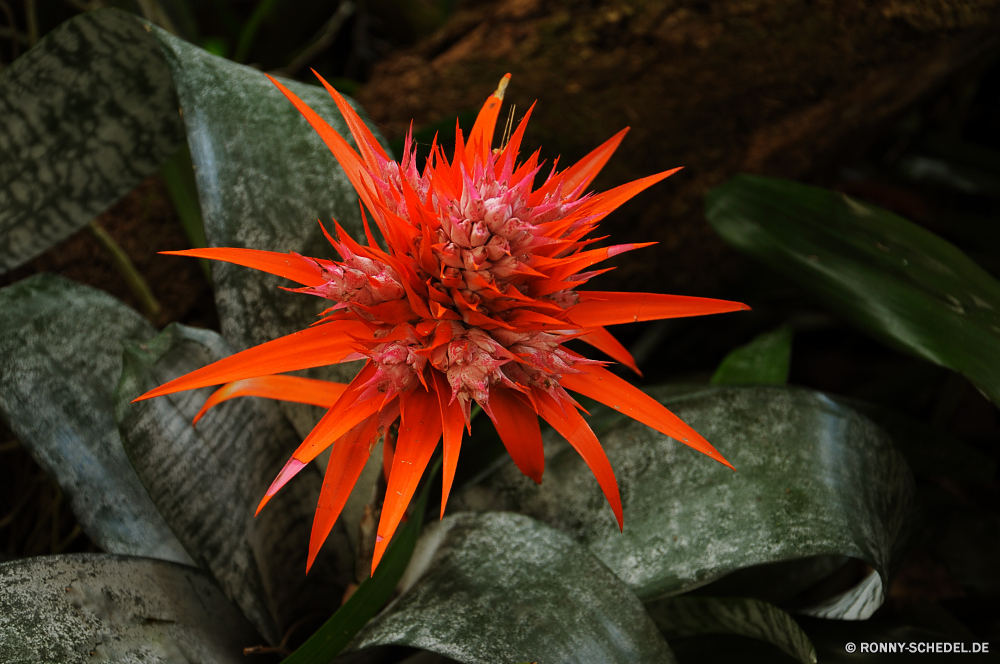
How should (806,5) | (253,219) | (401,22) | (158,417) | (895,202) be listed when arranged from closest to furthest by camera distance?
(158,417) < (253,219) < (806,5) < (895,202) < (401,22)

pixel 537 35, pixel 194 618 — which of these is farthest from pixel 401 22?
pixel 194 618

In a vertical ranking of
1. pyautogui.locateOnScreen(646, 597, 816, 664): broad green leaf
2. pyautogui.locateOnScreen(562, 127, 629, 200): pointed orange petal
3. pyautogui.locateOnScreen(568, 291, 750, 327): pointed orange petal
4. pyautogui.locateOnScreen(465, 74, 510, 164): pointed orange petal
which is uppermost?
pyautogui.locateOnScreen(465, 74, 510, 164): pointed orange petal

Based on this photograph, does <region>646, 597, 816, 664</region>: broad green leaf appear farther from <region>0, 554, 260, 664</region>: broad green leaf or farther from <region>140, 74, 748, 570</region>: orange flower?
<region>0, 554, 260, 664</region>: broad green leaf

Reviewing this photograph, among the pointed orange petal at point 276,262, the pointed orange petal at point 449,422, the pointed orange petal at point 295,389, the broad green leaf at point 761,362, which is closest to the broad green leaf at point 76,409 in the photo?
the pointed orange petal at point 295,389

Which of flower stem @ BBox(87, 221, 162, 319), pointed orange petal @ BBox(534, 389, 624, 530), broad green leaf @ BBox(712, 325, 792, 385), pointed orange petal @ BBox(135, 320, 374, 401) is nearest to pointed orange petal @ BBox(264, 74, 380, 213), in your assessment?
pointed orange petal @ BBox(135, 320, 374, 401)

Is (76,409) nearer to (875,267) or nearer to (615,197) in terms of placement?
(615,197)

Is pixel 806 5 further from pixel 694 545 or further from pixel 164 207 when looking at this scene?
pixel 164 207

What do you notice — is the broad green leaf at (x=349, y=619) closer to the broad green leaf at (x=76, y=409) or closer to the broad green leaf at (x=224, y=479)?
Result: the broad green leaf at (x=224, y=479)
